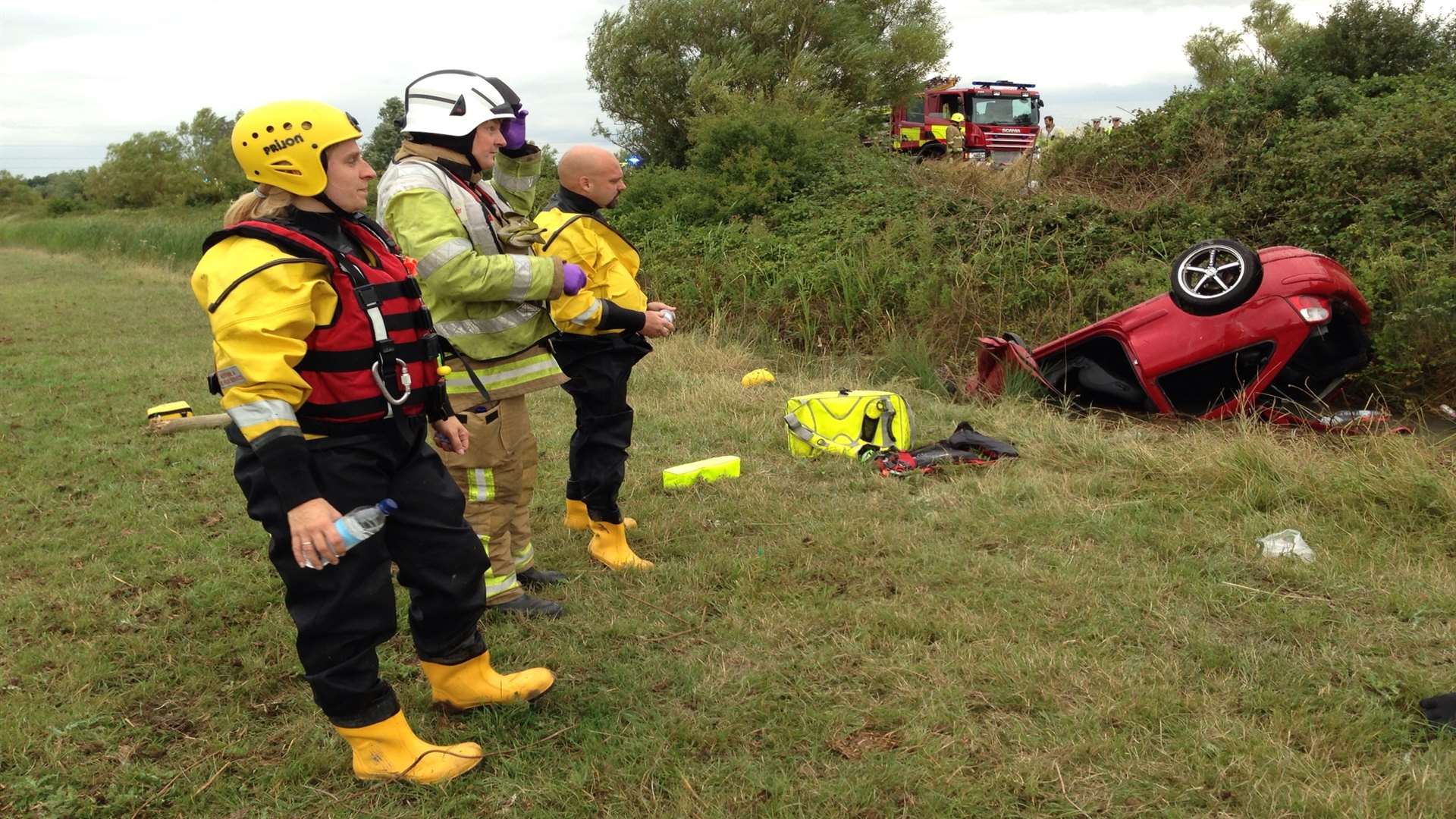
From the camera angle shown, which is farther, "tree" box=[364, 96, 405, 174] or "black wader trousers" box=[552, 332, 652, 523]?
"tree" box=[364, 96, 405, 174]

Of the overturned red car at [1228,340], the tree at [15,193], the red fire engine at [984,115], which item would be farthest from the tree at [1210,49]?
the tree at [15,193]

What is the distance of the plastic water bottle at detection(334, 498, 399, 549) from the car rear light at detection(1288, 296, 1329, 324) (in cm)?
532

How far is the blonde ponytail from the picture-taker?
2613mm

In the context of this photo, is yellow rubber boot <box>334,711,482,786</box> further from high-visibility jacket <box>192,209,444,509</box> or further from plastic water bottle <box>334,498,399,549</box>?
high-visibility jacket <box>192,209,444,509</box>

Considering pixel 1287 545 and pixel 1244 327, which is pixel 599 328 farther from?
pixel 1244 327

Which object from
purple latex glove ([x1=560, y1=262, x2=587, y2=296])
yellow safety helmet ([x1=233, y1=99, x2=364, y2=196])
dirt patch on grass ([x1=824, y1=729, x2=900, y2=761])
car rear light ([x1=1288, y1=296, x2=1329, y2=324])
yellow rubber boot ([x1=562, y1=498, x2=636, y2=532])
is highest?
yellow safety helmet ([x1=233, y1=99, x2=364, y2=196])

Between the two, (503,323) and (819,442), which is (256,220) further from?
(819,442)

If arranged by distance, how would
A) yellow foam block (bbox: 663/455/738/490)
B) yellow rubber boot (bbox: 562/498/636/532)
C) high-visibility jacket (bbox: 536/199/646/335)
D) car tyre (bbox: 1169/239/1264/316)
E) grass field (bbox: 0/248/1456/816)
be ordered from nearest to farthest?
1. grass field (bbox: 0/248/1456/816)
2. high-visibility jacket (bbox: 536/199/646/335)
3. yellow rubber boot (bbox: 562/498/636/532)
4. yellow foam block (bbox: 663/455/738/490)
5. car tyre (bbox: 1169/239/1264/316)

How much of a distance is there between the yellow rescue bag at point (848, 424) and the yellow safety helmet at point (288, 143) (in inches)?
152

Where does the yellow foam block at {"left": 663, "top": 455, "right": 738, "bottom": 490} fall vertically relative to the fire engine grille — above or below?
below

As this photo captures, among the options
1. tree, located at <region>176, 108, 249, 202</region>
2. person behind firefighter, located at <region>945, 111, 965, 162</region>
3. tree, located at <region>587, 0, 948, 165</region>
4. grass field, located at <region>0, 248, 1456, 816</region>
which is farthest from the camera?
tree, located at <region>176, 108, 249, 202</region>

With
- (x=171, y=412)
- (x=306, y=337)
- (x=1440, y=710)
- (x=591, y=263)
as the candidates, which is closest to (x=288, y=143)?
(x=306, y=337)

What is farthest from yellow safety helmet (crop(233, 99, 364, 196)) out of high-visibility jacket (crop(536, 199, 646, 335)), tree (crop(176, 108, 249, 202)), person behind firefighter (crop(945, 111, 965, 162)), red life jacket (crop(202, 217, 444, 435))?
tree (crop(176, 108, 249, 202))

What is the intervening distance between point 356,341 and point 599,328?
4.67 ft
